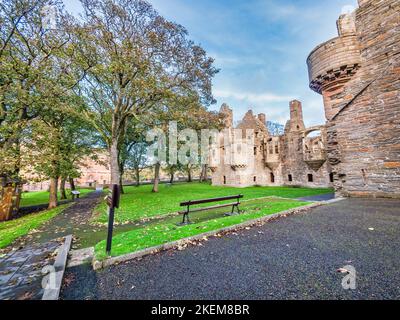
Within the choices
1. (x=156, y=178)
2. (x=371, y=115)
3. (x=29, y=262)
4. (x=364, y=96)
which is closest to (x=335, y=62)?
(x=364, y=96)

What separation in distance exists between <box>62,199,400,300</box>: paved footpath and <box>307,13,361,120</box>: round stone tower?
12.6 metres

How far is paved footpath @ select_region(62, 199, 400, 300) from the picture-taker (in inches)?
105

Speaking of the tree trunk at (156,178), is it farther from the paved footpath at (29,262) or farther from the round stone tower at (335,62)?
the round stone tower at (335,62)

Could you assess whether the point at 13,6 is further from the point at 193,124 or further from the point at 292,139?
the point at 292,139

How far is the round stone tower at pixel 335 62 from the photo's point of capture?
41.0 ft

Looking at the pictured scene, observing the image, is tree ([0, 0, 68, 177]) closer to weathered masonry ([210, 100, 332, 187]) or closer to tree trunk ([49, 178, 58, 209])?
tree trunk ([49, 178, 58, 209])

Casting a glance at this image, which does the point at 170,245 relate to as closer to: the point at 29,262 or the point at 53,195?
the point at 29,262

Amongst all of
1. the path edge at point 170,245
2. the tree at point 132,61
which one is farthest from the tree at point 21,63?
the path edge at point 170,245

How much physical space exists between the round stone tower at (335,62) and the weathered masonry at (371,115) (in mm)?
174

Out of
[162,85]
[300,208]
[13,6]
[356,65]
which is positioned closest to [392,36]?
[356,65]

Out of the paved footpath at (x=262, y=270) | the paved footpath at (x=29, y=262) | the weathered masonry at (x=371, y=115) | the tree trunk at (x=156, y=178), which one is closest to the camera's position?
the paved footpath at (x=262, y=270)
